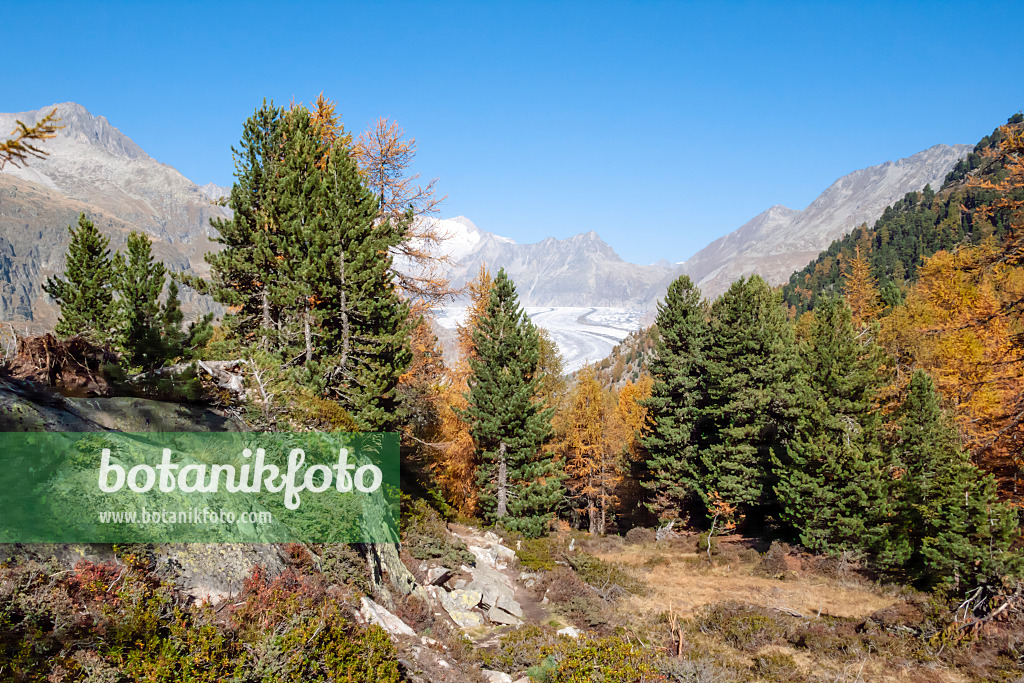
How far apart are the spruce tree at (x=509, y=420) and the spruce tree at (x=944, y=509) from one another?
15.1m

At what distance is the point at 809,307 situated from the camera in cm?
11600

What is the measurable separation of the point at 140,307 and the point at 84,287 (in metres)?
4.34

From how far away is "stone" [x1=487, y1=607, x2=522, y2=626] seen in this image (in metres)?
16.0

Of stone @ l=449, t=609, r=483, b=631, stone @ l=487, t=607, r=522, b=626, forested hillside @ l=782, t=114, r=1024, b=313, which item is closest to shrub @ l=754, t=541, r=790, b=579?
stone @ l=487, t=607, r=522, b=626

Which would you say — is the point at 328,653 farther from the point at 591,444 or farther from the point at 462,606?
the point at 591,444

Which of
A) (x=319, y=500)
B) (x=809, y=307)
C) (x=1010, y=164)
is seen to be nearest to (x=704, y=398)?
(x=1010, y=164)

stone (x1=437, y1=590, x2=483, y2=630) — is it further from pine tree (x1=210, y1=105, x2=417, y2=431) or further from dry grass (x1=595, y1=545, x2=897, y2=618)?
dry grass (x1=595, y1=545, x2=897, y2=618)

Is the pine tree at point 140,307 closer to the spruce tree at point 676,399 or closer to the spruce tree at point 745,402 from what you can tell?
the spruce tree at point 676,399

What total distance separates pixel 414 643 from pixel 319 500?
3.61 meters

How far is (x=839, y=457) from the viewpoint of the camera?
25203 millimetres

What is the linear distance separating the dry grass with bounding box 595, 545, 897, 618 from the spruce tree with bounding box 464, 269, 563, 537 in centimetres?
595

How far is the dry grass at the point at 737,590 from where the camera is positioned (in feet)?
64.1

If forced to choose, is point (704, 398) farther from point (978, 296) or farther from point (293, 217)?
point (978, 296)

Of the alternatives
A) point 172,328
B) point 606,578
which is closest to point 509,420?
point 606,578
